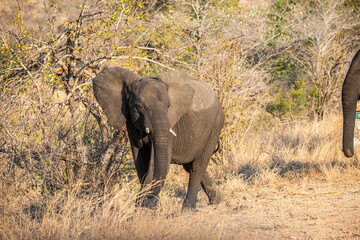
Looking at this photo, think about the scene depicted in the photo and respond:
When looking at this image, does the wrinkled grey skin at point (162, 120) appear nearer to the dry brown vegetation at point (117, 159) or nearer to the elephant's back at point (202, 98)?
the elephant's back at point (202, 98)

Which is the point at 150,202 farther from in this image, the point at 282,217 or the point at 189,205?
the point at 282,217

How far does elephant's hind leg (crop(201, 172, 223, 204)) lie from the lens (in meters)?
7.27

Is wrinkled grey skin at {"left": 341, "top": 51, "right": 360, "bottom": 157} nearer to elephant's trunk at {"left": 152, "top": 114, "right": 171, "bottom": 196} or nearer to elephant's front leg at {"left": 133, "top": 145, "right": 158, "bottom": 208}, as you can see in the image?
elephant's trunk at {"left": 152, "top": 114, "right": 171, "bottom": 196}

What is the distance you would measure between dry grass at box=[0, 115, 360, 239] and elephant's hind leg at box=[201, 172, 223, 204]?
0.58ft

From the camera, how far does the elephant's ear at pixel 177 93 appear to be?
611 cm

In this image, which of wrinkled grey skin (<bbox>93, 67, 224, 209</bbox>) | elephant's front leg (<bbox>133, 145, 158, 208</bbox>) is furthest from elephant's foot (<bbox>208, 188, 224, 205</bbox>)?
elephant's front leg (<bbox>133, 145, 158, 208</bbox>)

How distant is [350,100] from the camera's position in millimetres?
6406

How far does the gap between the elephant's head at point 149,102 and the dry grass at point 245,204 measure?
789 mm

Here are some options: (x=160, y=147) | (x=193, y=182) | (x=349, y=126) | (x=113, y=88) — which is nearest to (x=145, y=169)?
(x=160, y=147)

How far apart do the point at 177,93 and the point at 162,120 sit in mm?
744

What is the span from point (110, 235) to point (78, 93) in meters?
3.48

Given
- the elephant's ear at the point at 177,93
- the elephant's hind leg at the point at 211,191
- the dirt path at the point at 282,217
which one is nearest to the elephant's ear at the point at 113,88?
the elephant's ear at the point at 177,93

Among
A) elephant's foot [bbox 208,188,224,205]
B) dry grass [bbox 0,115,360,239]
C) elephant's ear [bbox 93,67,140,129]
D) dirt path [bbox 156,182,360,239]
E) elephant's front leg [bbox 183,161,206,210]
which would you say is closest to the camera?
dry grass [bbox 0,115,360,239]

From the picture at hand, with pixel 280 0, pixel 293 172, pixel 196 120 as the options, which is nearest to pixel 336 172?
pixel 293 172
